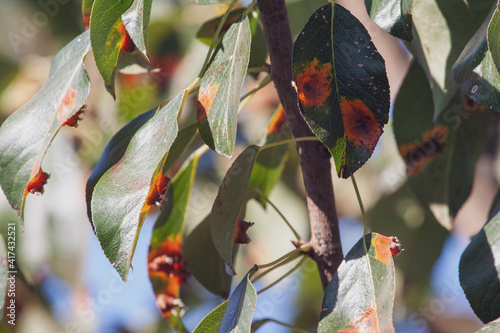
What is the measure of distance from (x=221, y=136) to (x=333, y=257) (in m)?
0.29

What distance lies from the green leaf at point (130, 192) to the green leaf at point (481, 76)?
1.04 ft

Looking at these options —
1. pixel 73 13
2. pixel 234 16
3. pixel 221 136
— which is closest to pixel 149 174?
pixel 221 136

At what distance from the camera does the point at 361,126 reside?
Result: 2.02 feet

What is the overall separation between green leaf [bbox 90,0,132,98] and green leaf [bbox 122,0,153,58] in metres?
0.04

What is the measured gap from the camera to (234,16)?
959 millimetres

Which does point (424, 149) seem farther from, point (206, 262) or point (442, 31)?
point (206, 262)

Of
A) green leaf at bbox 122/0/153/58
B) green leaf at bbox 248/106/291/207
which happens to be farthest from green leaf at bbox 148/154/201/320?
green leaf at bbox 122/0/153/58

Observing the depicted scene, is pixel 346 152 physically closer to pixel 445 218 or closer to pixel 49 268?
pixel 445 218

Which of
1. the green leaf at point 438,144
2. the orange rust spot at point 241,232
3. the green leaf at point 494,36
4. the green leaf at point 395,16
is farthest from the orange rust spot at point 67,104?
the green leaf at point 438,144

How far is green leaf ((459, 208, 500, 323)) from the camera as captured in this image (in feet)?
2.09

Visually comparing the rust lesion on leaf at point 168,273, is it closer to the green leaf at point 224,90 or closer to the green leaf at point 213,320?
the green leaf at point 213,320

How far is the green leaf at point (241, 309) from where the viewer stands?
61 centimetres

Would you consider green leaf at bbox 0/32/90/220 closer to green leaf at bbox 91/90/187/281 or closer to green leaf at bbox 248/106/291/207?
green leaf at bbox 91/90/187/281

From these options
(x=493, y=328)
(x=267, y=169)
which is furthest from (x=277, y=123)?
(x=493, y=328)
